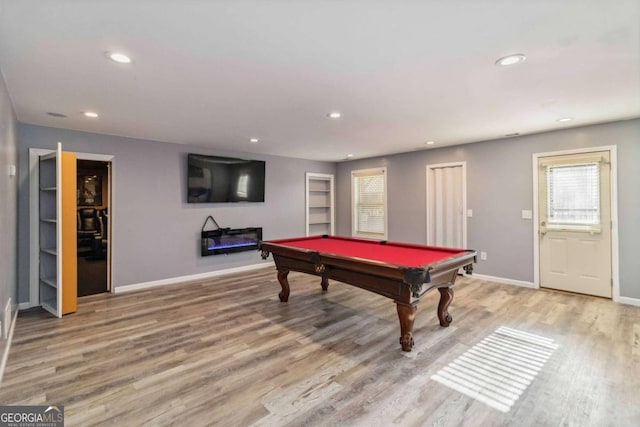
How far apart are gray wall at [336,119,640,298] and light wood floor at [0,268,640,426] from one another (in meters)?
0.87

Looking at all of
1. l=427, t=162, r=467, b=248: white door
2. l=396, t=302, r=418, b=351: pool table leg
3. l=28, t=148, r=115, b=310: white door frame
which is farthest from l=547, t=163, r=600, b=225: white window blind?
l=28, t=148, r=115, b=310: white door frame

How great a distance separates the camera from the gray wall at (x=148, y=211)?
3.94 metres

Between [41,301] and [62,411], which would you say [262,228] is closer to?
[41,301]

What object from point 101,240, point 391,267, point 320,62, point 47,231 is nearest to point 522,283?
point 391,267

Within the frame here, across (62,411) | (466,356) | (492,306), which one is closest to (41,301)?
(62,411)

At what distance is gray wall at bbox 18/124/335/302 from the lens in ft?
12.9

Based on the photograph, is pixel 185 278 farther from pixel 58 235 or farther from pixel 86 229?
pixel 86 229

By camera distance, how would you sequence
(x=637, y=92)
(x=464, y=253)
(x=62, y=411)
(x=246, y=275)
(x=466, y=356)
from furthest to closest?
1. (x=246, y=275)
2. (x=464, y=253)
3. (x=637, y=92)
4. (x=466, y=356)
5. (x=62, y=411)

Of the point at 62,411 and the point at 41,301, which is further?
the point at 41,301

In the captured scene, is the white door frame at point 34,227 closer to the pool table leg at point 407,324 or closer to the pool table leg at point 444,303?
the pool table leg at point 407,324

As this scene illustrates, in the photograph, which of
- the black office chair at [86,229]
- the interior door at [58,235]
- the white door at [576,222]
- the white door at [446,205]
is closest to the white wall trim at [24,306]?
the interior door at [58,235]

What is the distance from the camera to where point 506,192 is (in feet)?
15.9

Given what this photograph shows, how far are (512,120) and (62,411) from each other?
499 centimetres

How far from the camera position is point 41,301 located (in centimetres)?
393
